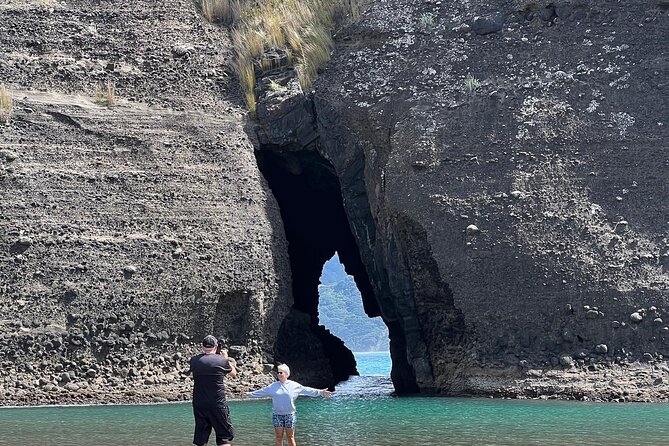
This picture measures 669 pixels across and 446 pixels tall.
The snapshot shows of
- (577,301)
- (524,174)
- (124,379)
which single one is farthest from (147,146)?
(577,301)

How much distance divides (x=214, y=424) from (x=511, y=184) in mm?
13074

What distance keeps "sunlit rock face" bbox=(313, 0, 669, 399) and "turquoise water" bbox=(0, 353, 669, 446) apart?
79.1 inches

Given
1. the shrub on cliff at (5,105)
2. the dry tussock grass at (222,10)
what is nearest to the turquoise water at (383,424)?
the shrub on cliff at (5,105)

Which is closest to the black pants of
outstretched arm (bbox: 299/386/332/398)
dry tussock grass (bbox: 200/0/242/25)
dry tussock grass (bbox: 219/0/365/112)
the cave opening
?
outstretched arm (bbox: 299/386/332/398)

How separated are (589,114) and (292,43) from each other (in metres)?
7.12

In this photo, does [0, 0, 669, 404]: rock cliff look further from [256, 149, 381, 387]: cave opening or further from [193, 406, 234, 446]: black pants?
[193, 406, 234, 446]: black pants

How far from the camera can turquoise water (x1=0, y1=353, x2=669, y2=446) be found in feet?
44.7

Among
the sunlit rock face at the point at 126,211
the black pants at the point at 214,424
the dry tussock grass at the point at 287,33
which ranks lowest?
the black pants at the point at 214,424

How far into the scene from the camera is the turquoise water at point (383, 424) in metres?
13.6

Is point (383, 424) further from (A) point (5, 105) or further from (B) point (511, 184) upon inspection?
(A) point (5, 105)

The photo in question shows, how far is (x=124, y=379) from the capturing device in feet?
73.4

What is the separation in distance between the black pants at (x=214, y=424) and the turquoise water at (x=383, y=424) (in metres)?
1.95

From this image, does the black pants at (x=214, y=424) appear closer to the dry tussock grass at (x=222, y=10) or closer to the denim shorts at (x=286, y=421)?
the denim shorts at (x=286, y=421)

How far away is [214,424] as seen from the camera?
1136cm
